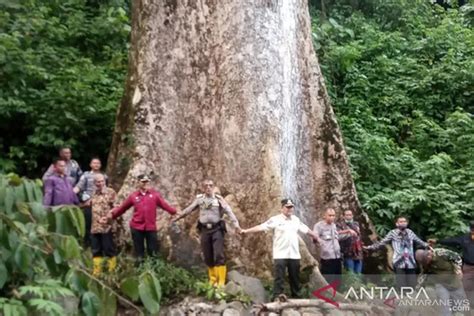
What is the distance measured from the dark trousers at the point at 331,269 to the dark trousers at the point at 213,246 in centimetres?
136

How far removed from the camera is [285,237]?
33.9ft

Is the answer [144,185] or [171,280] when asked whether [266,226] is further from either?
[144,185]

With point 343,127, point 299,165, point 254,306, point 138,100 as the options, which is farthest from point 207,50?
point 343,127

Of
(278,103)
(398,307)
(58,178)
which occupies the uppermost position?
(278,103)

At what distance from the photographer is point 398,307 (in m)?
11.2

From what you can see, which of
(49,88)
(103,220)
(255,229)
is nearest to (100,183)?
(103,220)

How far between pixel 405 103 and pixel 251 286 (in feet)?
26.6

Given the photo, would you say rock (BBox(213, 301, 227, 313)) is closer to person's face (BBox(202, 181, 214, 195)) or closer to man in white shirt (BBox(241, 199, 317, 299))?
man in white shirt (BBox(241, 199, 317, 299))

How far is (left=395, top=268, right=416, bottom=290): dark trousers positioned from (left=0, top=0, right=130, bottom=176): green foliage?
5054mm

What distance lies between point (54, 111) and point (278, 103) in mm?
3612

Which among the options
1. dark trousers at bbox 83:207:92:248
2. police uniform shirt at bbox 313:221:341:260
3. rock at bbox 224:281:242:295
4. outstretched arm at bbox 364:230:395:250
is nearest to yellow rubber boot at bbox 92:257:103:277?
dark trousers at bbox 83:207:92:248

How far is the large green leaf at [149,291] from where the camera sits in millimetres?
3494

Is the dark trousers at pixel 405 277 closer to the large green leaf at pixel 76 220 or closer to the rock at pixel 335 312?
the rock at pixel 335 312

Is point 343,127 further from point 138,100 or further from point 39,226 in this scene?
point 39,226
